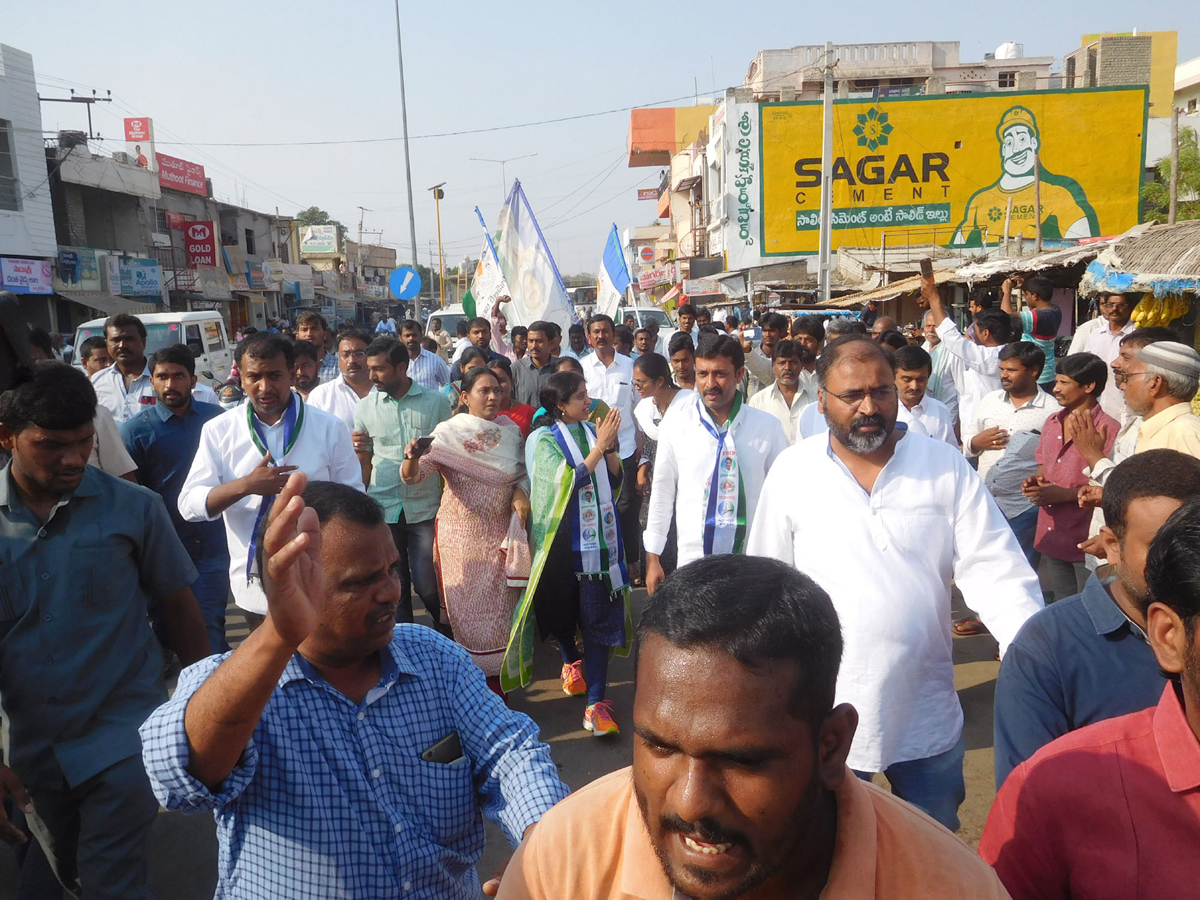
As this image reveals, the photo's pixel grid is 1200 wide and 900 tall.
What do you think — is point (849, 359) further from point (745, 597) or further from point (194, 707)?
point (194, 707)

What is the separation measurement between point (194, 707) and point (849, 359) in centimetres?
208

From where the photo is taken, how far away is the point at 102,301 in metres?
25.2

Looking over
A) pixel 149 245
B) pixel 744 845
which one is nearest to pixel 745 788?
pixel 744 845

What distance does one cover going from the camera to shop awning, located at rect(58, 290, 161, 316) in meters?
24.4

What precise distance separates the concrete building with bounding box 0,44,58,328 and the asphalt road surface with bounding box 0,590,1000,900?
2066 centimetres

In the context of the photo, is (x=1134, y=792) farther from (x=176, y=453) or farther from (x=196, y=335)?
(x=196, y=335)

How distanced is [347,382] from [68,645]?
353cm

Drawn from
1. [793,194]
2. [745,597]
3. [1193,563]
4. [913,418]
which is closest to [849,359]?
[1193,563]

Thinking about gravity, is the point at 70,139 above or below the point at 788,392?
above

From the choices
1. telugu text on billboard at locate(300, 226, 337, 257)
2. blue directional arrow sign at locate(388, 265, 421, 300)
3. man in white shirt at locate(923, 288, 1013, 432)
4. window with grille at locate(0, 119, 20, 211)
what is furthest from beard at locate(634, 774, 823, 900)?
telugu text on billboard at locate(300, 226, 337, 257)

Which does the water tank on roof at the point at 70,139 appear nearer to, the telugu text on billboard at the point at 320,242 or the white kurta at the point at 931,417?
the white kurta at the point at 931,417

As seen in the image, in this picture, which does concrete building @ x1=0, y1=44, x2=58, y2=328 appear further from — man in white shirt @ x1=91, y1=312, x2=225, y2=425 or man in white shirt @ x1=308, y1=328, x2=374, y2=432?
man in white shirt @ x1=308, y1=328, x2=374, y2=432

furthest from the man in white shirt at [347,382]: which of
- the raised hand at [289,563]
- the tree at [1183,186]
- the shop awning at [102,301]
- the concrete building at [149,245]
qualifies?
the concrete building at [149,245]

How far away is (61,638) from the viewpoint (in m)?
2.63
